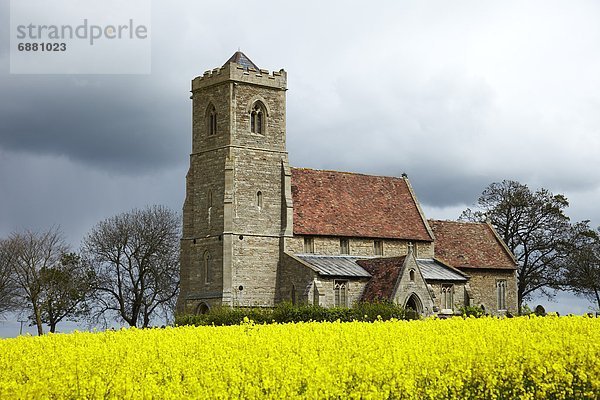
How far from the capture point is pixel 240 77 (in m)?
55.0

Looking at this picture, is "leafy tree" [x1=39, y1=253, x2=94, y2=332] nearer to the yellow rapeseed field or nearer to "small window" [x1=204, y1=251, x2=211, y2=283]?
"small window" [x1=204, y1=251, x2=211, y2=283]

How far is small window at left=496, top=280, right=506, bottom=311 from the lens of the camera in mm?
64562

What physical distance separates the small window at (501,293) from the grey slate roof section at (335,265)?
44.8 ft

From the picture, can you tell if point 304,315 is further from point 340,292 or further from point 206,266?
point 206,266

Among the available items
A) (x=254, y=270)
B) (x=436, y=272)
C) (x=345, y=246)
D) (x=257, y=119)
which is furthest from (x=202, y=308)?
(x=436, y=272)

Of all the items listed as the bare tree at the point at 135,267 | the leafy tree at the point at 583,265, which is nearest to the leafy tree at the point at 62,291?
the bare tree at the point at 135,267

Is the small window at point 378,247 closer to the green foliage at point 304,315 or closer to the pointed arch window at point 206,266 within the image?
the pointed arch window at point 206,266

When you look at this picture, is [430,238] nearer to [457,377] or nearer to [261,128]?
[261,128]

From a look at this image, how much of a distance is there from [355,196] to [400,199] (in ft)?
14.0

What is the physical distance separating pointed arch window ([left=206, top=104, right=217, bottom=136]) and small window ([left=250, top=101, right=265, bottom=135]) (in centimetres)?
235

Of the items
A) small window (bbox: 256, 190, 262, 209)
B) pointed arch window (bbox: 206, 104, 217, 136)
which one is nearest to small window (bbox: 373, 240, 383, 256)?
small window (bbox: 256, 190, 262, 209)

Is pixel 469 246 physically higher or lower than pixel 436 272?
higher

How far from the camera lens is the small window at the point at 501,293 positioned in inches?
2542

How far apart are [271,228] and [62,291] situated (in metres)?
20.4
